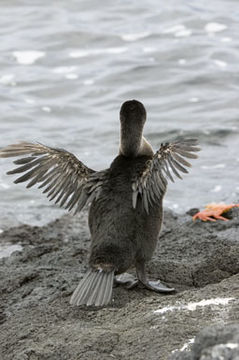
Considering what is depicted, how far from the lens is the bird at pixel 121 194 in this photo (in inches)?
208

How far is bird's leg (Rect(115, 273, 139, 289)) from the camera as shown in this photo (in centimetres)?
559

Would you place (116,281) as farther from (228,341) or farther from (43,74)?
(43,74)

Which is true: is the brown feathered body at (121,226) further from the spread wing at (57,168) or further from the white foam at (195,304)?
the white foam at (195,304)

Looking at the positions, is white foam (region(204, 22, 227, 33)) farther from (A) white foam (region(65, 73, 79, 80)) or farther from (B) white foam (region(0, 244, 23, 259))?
(B) white foam (region(0, 244, 23, 259))

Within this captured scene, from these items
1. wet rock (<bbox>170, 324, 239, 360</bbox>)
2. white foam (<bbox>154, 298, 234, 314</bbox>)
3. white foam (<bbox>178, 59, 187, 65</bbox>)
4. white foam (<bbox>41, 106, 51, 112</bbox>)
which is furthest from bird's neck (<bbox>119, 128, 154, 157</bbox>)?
white foam (<bbox>178, 59, 187, 65</bbox>)

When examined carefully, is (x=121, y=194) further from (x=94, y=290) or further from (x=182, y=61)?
(x=182, y=61)

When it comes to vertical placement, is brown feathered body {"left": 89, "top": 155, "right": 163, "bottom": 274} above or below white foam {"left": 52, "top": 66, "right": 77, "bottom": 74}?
below

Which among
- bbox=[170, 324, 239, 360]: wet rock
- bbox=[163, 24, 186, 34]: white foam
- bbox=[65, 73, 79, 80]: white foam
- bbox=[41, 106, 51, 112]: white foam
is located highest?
bbox=[163, 24, 186, 34]: white foam

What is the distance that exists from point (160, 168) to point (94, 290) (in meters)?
0.90

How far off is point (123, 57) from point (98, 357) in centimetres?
993

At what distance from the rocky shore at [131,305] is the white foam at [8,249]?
75 millimetres

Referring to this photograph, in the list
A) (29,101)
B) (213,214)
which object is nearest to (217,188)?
(213,214)

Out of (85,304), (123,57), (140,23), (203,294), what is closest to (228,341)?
(203,294)

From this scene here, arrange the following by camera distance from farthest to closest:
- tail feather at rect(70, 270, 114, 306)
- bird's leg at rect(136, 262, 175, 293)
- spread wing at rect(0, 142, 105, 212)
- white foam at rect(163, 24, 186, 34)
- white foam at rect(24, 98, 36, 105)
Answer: white foam at rect(163, 24, 186, 34), white foam at rect(24, 98, 36, 105), spread wing at rect(0, 142, 105, 212), bird's leg at rect(136, 262, 175, 293), tail feather at rect(70, 270, 114, 306)
